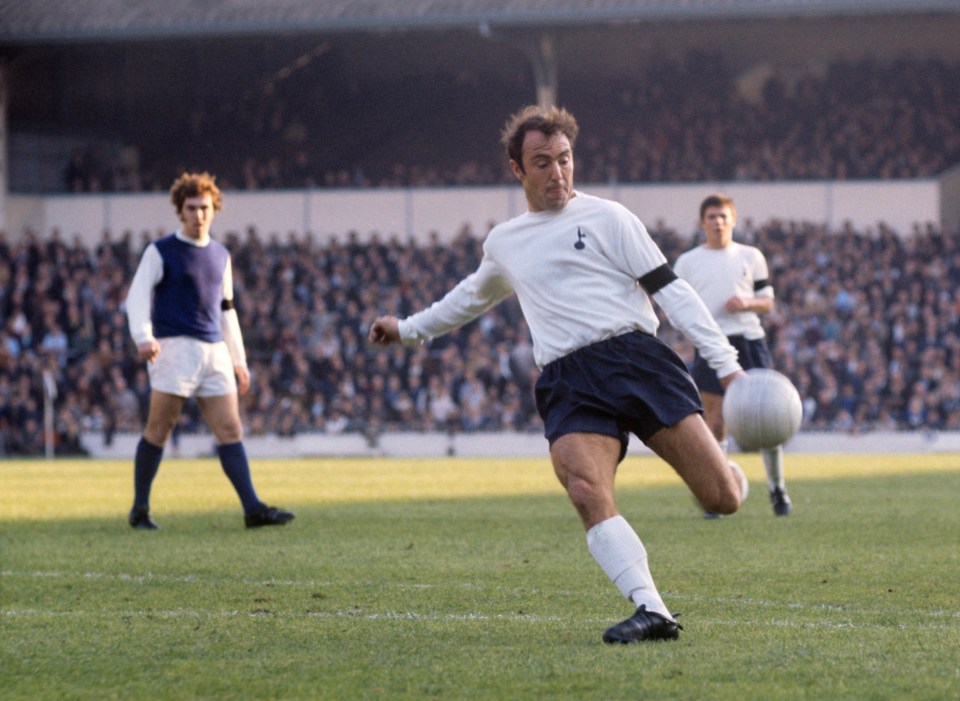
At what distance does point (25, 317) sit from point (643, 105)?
16.0 meters

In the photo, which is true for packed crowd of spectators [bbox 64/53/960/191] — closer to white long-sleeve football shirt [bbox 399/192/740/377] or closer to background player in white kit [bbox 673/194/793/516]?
background player in white kit [bbox 673/194/793/516]

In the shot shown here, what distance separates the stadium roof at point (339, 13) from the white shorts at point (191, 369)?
23.9 meters

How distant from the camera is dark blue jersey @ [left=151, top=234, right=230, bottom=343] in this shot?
11.8 metres

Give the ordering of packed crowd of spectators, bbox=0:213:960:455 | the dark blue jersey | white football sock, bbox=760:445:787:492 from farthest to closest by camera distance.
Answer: packed crowd of spectators, bbox=0:213:960:455, white football sock, bbox=760:445:787:492, the dark blue jersey

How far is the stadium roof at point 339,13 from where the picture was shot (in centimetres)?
3356

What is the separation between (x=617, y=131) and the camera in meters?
39.6

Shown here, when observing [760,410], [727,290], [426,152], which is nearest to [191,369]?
[727,290]

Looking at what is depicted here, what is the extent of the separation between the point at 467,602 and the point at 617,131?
3282 cm

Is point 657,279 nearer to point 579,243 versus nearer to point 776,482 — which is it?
point 579,243

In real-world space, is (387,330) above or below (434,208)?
below

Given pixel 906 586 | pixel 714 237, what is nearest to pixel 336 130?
pixel 714 237

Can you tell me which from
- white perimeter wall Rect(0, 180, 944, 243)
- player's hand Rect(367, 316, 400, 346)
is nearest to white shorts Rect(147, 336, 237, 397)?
player's hand Rect(367, 316, 400, 346)

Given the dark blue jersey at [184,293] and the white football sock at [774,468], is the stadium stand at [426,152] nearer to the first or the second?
the white football sock at [774,468]

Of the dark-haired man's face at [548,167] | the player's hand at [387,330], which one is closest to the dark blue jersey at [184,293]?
the player's hand at [387,330]
